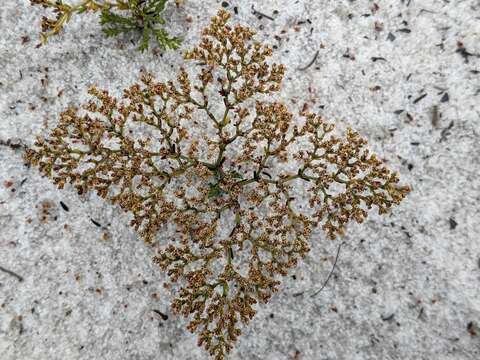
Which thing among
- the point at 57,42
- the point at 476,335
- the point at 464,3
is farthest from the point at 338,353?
the point at 57,42

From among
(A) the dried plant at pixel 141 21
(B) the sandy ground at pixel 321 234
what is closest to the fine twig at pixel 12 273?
(B) the sandy ground at pixel 321 234

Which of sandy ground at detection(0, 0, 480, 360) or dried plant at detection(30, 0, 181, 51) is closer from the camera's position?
dried plant at detection(30, 0, 181, 51)

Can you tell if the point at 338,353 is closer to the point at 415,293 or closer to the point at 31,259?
the point at 415,293

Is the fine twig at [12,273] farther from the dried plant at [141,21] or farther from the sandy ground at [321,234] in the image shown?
the dried plant at [141,21]

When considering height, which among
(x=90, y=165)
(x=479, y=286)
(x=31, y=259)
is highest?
(x=90, y=165)

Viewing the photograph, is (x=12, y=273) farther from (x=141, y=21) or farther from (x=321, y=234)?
(x=321, y=234)

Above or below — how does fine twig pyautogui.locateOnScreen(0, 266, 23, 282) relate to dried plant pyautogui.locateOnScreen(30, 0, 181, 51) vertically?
below

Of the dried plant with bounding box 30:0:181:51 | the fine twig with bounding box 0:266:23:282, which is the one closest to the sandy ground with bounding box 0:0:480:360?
the fine twig with bounding box 0:266:23:282

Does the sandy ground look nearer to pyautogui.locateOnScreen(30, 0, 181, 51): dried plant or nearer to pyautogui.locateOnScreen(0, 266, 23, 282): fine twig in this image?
pyautogui.locateOnScreen(0, 266, 23, 282): fine twig

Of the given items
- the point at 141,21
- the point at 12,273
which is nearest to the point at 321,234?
the point at 141,21
